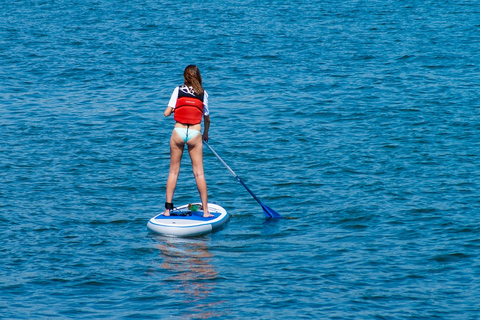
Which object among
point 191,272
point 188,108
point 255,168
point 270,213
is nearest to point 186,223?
point 191,272

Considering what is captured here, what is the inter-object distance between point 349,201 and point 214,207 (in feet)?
7.91

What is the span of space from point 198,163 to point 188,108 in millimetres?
936

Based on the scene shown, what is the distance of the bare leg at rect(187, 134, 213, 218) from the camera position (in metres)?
11.1

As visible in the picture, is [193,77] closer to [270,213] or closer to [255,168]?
[270,213]

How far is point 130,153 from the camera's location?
51.6 ft

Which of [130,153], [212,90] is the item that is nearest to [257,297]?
[130,153]

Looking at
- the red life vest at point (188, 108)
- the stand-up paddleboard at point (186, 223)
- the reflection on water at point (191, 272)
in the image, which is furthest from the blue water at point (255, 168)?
the red life vest at point (188, 108)

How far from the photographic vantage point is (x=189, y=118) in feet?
35.7

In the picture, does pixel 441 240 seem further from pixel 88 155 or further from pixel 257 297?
pixel 88 155

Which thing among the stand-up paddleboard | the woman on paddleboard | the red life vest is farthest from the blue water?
the red life vest

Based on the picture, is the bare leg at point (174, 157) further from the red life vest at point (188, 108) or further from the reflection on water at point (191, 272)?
the reflection on water at point (191, 272)

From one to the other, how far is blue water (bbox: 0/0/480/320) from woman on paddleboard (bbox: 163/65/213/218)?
1025mm

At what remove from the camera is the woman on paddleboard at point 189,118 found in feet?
35.2

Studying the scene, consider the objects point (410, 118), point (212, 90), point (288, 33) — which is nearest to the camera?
point (410, 118)
